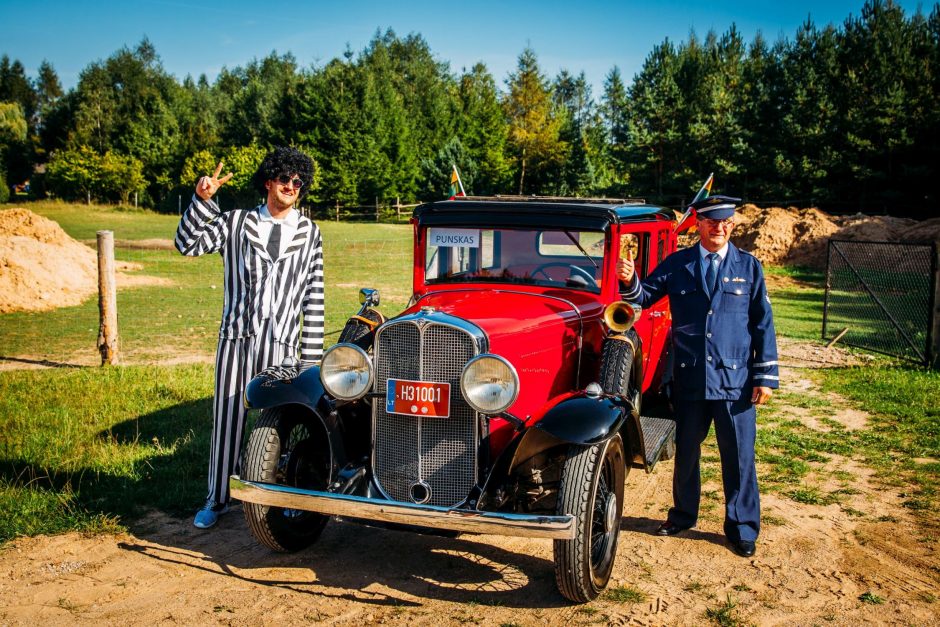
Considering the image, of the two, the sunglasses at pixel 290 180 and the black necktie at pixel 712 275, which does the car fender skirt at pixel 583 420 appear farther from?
the sunglasses at pixel 290 180

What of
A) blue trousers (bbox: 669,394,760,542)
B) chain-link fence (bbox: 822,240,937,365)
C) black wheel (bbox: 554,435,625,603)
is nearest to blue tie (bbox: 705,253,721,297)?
blue trousers (bbox: 669,394,760,542)

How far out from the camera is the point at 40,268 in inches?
653

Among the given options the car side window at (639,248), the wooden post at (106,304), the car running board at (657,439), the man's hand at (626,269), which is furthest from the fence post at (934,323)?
the wooden post at (106,304)

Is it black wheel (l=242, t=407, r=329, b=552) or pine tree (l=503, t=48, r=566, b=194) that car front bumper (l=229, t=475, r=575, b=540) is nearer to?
black wheel (l=242, t=407, r=329, b=552)

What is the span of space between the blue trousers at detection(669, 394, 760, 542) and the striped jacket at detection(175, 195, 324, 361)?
8.27 feet

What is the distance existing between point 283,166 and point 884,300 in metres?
17.3

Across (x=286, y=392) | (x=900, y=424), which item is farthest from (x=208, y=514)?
(x=900, y=424)

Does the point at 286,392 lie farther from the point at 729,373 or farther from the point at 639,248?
the point at 639,248

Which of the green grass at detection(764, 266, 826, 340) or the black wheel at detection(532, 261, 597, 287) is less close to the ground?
the black wheel at detection(532, 261, 597, 287)

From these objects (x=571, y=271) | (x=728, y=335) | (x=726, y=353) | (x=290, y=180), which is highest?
(x=290, y=180)

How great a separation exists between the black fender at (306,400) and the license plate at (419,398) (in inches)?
20.7

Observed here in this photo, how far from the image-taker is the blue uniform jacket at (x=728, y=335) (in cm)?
469

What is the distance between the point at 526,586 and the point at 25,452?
14.8 ft

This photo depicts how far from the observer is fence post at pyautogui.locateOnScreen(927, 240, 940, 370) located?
10109 millimetres
